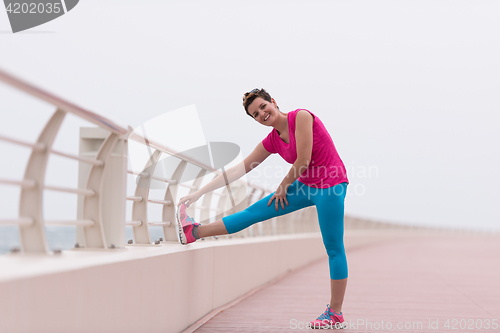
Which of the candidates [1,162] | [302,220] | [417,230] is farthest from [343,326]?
[417,230]

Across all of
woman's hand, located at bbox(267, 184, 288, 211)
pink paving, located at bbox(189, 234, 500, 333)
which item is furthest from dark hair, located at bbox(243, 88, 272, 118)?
pink paving, located at bbox(189, 234, 500, 333)

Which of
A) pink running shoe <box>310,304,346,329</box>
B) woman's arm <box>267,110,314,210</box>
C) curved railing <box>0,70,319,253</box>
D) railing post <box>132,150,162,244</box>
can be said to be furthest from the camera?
pink running shoe <box>310,304,346,329</box>

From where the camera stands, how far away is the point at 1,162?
5.73 ft

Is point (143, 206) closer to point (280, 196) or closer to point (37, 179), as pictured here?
point (280, 196)

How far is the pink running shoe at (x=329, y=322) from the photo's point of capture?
3.74m

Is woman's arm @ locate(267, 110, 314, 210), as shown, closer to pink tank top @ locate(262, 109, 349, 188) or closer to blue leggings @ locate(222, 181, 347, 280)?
pink tank top @ locate(262, 109, 349, 188)

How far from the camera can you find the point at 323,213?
3.68 metres

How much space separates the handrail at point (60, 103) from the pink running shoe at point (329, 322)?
6.05 feet

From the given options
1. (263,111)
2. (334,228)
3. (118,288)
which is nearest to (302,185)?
(334,228)

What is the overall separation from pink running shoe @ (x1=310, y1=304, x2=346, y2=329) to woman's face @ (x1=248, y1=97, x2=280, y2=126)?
1.32 meters

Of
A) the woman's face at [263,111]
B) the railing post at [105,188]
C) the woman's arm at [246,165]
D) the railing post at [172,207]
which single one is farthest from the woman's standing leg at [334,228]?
the railing post at [105,188]

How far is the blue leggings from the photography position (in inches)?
144

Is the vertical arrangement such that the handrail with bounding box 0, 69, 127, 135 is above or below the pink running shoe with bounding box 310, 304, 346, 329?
above

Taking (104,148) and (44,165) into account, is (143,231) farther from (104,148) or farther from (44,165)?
(44,165)
